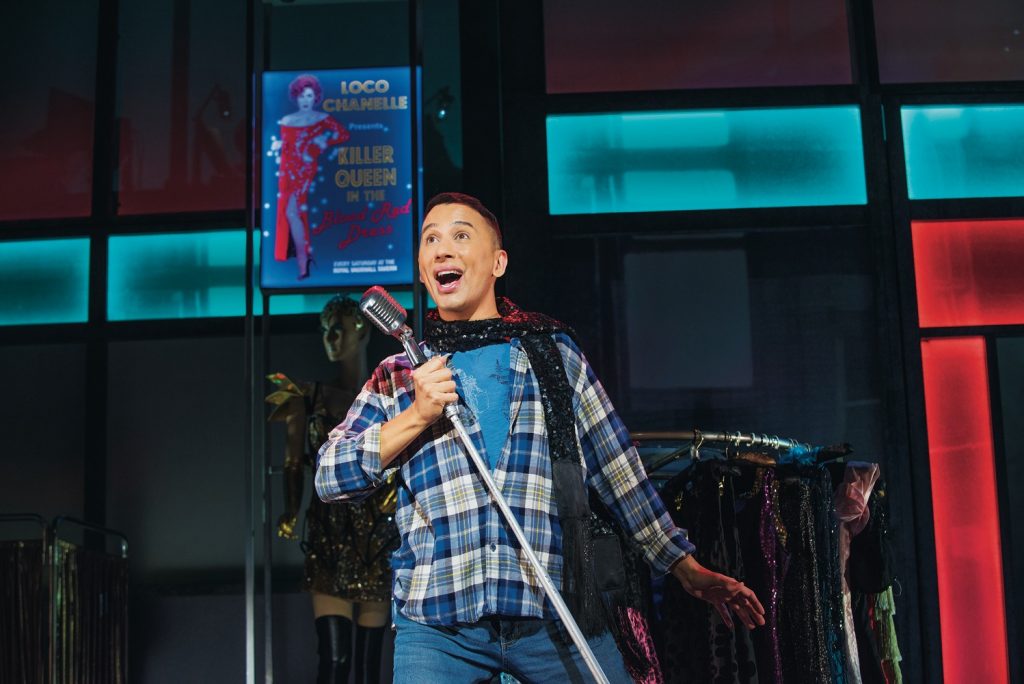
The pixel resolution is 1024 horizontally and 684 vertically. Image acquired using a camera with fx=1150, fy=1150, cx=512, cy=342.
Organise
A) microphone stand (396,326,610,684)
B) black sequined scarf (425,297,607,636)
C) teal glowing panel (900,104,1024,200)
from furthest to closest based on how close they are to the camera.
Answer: teal glowing panel (900,104,1024,200) < black sequined scarf (425,297,607,636) < microphone stand (396,326,610,684)

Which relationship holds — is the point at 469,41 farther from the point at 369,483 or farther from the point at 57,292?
the point at 369,483

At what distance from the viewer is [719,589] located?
2.67 m

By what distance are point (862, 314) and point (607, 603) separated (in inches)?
125

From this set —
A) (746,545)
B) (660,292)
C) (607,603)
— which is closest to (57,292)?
(660,292)

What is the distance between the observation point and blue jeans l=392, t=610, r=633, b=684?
2.35 metres

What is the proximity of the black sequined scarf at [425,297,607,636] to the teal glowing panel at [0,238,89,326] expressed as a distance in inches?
152

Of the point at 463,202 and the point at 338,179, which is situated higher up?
the point at 338,179

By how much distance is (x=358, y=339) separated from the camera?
5.24 meters

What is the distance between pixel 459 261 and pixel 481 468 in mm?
593

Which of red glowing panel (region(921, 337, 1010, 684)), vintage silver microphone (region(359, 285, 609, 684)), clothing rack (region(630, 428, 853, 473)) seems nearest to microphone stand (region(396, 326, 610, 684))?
vintage silver microphone (region(359, 285, 609, 684))

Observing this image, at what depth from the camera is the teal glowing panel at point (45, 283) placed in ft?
19.8

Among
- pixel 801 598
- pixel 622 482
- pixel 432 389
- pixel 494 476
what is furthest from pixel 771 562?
pixel 432 389

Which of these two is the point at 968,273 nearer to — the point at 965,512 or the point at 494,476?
the point at 965,512

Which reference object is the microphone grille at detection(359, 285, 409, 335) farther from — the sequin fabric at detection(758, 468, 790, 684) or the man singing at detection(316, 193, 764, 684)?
the sequin fabric at detection(758, 468, 790, 684)
